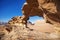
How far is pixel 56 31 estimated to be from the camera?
9398 mm

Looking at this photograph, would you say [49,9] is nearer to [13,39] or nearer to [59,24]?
A: [59,24]

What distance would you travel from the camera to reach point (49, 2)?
8977 mm

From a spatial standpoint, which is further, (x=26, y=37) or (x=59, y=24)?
(x=59, y=24)

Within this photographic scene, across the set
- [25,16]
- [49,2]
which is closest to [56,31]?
[49,2]

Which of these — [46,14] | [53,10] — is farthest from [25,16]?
[53,10]

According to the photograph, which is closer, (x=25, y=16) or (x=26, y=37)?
(x=26, y=37)

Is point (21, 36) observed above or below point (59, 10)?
below

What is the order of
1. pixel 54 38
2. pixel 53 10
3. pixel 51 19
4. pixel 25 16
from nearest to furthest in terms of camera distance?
pixel 54 38, pixel 53 10, pixel 51 19, pixel 25 16

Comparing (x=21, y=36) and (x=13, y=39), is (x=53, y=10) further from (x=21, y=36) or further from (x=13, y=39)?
(x=13, y=39)

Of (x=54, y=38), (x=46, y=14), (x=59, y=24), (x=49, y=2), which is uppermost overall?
(x=49, y=2)

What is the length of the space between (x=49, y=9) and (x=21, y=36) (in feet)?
9.71

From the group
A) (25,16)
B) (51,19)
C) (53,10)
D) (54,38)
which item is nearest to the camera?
(54,38)

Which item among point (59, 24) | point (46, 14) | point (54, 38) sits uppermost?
point (46, 14)

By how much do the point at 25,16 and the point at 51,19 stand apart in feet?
24.3
